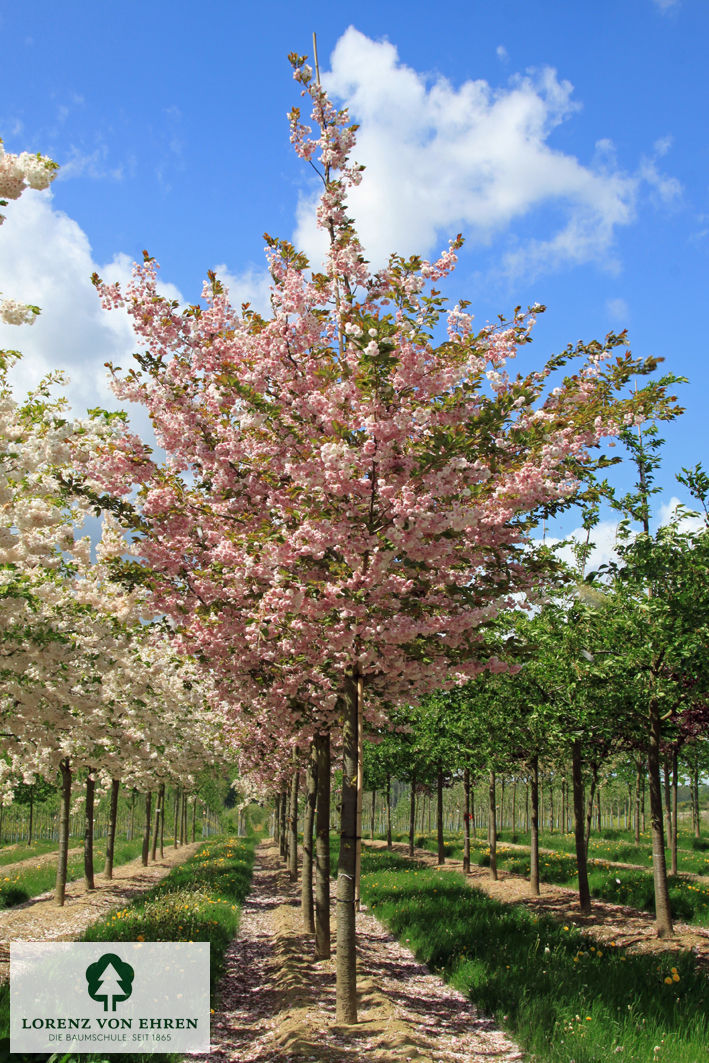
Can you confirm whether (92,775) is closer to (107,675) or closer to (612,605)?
(107,675)

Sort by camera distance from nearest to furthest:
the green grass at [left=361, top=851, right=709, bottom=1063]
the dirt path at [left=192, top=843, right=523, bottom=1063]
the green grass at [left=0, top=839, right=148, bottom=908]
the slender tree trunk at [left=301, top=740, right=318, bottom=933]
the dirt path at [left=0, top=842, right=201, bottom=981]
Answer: the green grass at [left=361, top=851, right=709, bottom=1063] < the dirt path at [left=192, top=843, right=523, bottom=1063] < the slender tree trunk at [left=301, top=740, right=318, bottom=933] < the dirt path at [left=0, top=842, right=201, bottom=981] < the green grass at [left=0, top=839, right=148, bottom=908]

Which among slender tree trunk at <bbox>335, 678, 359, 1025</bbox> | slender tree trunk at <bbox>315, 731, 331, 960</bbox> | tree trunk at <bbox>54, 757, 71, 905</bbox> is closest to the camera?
slender tree trunk at <bbox>335, 678, 359, 1025</bbox>

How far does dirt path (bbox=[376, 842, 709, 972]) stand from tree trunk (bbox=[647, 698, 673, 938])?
0.97 ft

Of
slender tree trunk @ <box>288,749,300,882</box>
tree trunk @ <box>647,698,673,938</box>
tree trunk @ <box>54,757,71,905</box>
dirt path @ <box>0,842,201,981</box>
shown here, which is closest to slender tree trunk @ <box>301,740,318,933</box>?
slender tree trunk @ <box>288,749,300,882</box>

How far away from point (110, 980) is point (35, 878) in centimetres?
1863

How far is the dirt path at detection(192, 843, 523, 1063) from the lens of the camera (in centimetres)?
648

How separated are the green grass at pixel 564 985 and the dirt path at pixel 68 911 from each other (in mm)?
6655

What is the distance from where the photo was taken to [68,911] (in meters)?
17.3

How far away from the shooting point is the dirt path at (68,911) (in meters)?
14.2

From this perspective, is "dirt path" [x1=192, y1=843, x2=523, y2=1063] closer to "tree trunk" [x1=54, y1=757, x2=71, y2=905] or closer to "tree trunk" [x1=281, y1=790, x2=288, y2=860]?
"tree trunk" [x1=54, y1=757, x2=71, y2=905]

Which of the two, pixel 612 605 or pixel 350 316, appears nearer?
pixel 350 316

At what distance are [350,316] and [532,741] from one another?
1437cm

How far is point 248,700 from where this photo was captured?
992 cm

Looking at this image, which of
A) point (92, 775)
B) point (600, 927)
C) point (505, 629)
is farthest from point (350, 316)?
point (92, 775)
